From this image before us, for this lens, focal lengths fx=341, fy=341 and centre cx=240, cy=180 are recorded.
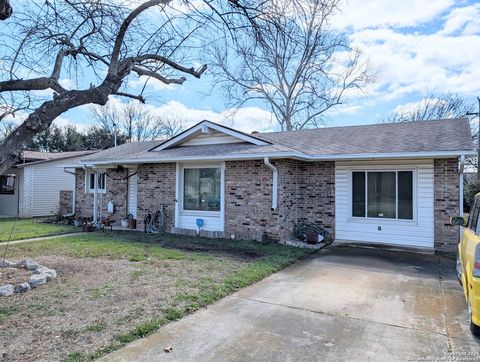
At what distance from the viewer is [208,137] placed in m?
12.1

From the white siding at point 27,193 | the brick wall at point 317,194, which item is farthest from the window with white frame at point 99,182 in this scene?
the brick wall at point 317,194

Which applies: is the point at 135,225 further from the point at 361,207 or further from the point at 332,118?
the point at 332,118

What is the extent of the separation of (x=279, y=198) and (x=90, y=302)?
6.13m

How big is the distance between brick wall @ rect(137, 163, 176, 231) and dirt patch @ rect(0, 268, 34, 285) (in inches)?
228

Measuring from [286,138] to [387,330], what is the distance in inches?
388

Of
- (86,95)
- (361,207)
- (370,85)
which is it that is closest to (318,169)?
(361,207)

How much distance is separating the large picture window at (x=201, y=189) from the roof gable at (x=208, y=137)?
44.7 inches

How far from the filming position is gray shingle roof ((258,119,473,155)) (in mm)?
9125

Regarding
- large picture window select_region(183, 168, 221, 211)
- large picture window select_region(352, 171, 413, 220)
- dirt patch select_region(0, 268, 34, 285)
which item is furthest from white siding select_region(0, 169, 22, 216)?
large picture window select_region(352, 171, 413, 220)

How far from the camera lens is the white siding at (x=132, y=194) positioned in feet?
44.5

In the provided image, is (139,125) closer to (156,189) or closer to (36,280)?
(156,189)

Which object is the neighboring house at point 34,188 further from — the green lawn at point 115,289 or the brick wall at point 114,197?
the green lawn at point 115,289

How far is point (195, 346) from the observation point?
362 centimetres

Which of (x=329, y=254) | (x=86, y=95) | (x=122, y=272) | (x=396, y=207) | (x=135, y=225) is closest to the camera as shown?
(x=86, y=95)
